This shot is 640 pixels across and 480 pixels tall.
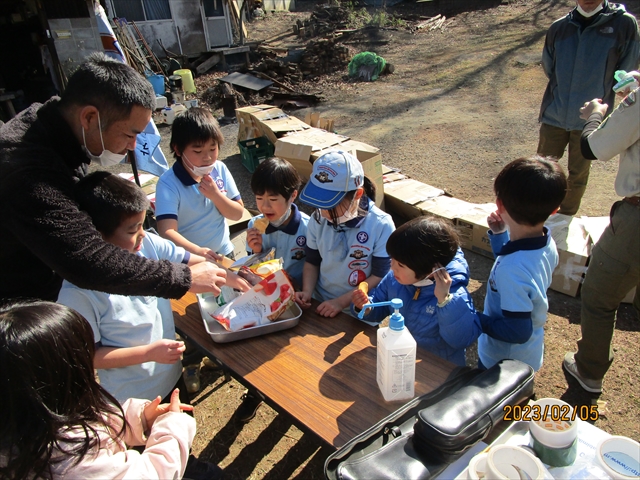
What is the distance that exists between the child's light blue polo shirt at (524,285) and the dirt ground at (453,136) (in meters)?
0.97

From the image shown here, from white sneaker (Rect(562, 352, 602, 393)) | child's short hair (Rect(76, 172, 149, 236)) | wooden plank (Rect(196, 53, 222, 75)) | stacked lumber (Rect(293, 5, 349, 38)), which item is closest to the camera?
child's short hair (Rect(76, 172, 149, 236))

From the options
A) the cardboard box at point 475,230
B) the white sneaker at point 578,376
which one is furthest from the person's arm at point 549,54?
the white sneaker at point 578,376

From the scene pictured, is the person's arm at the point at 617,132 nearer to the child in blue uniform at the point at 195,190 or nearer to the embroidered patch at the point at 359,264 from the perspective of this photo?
the embroidered patch at the point at 359,264

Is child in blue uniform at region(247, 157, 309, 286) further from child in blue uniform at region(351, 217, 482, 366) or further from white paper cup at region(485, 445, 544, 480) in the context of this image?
white paper cup at region(485, 445, 544, 480)

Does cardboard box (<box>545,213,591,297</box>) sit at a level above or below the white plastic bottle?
below

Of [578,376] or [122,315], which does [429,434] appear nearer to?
[122,315]

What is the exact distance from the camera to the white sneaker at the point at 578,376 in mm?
2750

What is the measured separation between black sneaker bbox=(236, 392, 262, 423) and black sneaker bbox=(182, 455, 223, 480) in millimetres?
622

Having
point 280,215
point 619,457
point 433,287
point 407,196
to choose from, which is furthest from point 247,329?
point 407,196

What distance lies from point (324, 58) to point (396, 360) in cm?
1328

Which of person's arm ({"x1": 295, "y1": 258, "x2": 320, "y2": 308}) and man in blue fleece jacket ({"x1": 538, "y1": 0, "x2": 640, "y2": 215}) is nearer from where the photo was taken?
person's arm ({"x1": 295, "y1": 258, "x2": 320, "y2": 308})

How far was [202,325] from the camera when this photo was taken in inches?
84.0

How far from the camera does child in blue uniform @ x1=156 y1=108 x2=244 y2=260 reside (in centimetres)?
258

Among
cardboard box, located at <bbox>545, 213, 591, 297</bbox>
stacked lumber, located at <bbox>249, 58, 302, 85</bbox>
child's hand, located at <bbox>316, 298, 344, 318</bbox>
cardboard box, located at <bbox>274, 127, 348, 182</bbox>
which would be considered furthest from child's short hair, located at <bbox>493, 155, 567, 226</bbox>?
stacked lumber, located at <bbox>249, 58, 302, 85</bbox>
